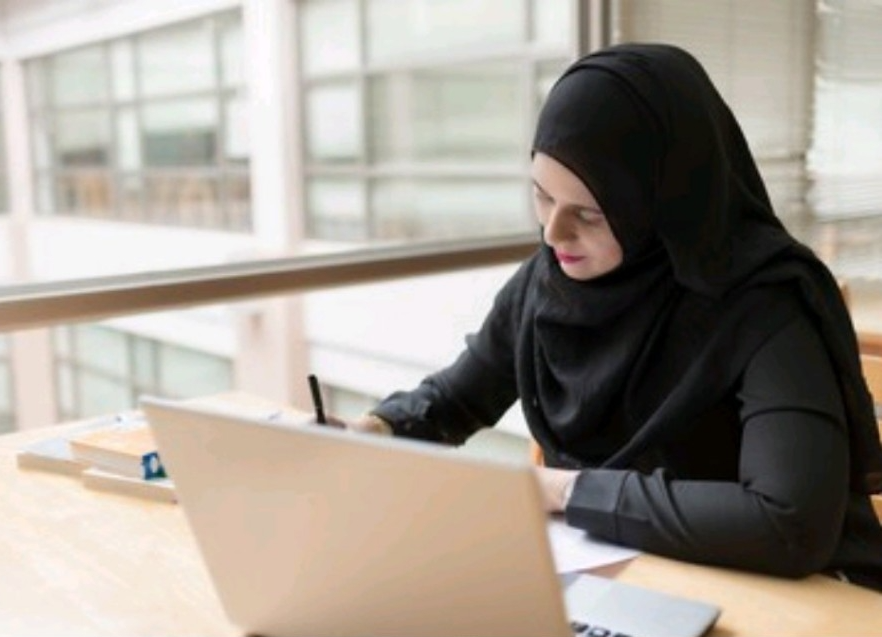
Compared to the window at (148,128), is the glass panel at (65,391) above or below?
below

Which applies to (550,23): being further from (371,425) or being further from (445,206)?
(371,425)

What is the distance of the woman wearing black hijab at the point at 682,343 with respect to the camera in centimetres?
101

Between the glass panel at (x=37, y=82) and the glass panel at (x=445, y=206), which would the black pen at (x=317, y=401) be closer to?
the glass panel at (x=445, y=206)

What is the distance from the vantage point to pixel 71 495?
1297mm

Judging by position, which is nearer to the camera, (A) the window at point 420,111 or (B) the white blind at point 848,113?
(B) the white blind at point 848,113

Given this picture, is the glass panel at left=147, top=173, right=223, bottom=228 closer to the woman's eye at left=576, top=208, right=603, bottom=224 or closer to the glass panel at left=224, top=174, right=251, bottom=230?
the glass panel at left=224, top=174, right=251, bottom=230

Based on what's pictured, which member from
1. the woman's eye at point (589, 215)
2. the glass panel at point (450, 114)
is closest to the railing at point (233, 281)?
the woman's eye at point (589, 215)

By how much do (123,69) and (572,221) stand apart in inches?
254

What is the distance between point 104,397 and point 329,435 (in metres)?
8.27

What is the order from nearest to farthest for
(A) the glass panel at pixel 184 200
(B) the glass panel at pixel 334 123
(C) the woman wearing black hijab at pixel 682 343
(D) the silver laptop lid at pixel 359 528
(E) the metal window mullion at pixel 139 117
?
(D) the silver laptop lid at pixel 359 528 → (C) the woman wearing black hijab at pixel 682 343 → (B) the glass panel at pixel 334 123 → (A) the glass panel at pixel 184 200 → (E) the metal window mullion at pixel 139 117

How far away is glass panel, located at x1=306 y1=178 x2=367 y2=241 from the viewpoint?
547 cm

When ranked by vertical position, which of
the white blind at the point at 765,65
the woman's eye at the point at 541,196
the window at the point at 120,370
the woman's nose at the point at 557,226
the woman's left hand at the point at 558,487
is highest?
the white blind at the point at 765,65

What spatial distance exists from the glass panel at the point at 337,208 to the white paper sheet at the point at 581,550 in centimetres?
447

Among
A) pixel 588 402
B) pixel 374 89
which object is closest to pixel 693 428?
pixel 588 402
